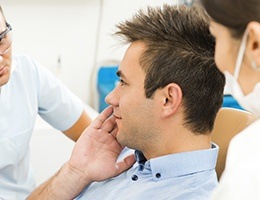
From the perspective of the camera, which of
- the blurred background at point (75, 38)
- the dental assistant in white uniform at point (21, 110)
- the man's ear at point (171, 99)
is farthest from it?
the blurred background at point (75, 38)

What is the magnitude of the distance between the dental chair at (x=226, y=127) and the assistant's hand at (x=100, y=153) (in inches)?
12.4

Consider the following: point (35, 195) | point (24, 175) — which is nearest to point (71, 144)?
point (24, 175)

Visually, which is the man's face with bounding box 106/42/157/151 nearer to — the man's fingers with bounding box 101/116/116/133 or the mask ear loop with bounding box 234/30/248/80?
the man's fingers with bounding box 101/116/116/133

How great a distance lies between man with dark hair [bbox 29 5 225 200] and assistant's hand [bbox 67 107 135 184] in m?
0.07

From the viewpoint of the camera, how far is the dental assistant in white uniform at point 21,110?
4.97 ft

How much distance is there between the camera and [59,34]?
2.57m

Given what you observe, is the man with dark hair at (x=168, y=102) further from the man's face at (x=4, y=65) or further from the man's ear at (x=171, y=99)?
the man's face at (x=4, y=65)

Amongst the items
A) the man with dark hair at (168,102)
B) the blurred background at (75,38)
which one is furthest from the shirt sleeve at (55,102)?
the blurred background at (75,38)

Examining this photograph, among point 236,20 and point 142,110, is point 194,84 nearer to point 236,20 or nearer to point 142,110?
point 142,110

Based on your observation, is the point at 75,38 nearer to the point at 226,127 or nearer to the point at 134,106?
the point at 226,127

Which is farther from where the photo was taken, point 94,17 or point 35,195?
point 94,17

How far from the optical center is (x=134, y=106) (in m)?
1.16

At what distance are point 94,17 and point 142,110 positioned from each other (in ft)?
5.21

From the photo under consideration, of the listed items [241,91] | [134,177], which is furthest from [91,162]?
[241,91]
